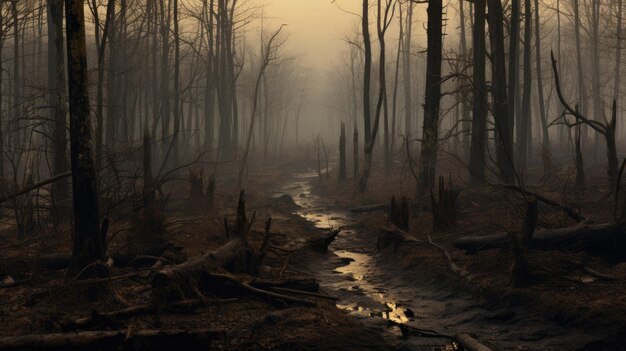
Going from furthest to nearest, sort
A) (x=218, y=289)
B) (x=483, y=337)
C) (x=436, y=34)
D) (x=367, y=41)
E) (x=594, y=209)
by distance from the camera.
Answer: (x=367, y=41)
(x=436, y=34)
(x=594, y=209)
(x=218, y=289)
(x=483, y=337)

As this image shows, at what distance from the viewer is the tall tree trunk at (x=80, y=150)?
596 centimetres

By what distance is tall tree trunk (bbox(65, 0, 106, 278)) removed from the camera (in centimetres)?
596

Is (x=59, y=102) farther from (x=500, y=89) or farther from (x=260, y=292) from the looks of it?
(x=500, y=89)

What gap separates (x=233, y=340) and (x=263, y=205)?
1157cm

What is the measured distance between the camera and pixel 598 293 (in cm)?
601

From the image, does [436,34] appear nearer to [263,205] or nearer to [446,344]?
[263,205]

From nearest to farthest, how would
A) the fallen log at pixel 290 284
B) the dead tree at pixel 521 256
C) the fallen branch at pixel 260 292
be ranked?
the fallen branch at pixel 260 292 < the dead tree at pixel 521 256 < the fallen log at pixel 290 284

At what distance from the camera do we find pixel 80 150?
608 cm

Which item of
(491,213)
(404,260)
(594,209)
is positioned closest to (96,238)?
(404,260)

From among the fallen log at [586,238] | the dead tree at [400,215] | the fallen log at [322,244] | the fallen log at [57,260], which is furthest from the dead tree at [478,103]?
the fallen log at [57,260]

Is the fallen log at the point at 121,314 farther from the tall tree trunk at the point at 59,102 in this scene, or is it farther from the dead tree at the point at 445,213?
the tall tree trunk at the point at 59,102

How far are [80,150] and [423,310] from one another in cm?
460

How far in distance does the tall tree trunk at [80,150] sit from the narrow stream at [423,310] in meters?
3.22

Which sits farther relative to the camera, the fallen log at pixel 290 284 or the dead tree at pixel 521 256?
the fallen log at pixel 290 284
